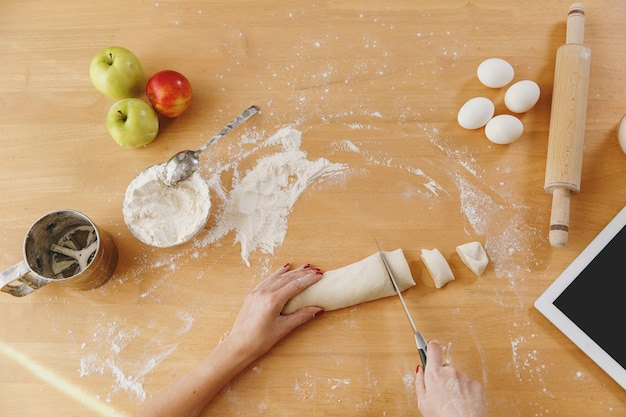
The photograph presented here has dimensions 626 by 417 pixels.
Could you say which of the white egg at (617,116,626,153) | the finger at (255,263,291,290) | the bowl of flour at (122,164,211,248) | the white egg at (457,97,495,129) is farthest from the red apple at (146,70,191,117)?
the white egg at (617,116,626,153)

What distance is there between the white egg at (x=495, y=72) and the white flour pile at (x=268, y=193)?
1.37 ft

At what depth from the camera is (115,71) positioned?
119 cm

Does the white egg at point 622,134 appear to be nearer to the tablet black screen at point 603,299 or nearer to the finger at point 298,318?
the tablet black screen at point 603,299

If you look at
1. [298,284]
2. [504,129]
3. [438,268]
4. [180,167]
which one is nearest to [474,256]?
[438,268]

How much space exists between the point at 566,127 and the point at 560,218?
0.71 feet

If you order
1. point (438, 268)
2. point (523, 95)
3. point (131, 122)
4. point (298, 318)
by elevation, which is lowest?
point (298, 318)

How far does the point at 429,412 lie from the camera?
0.97 meters

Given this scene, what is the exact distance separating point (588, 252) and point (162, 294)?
3.36 feet

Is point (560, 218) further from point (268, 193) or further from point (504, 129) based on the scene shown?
point (268, 193)

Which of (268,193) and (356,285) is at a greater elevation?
(268,193)

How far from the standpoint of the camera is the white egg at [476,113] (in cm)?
116

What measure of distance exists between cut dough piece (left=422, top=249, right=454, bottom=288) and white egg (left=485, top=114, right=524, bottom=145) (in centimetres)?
32

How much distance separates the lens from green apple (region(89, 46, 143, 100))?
3.92ft

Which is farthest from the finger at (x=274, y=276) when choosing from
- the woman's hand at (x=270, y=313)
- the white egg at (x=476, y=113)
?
the white egg at (x=476, y=113)
